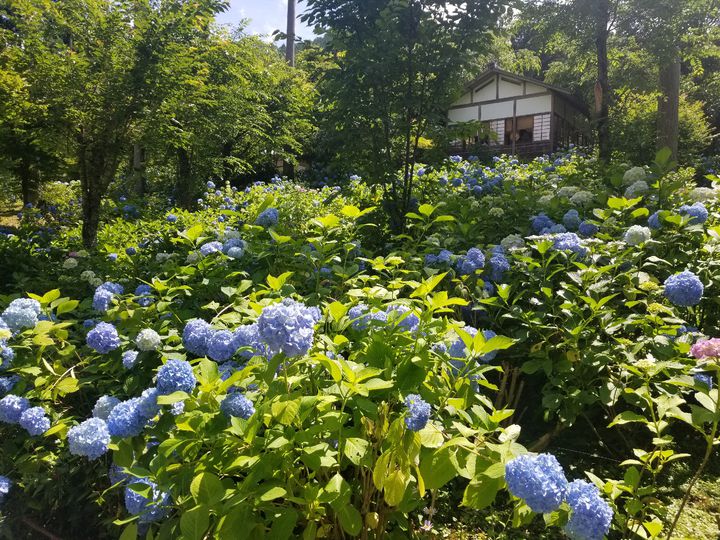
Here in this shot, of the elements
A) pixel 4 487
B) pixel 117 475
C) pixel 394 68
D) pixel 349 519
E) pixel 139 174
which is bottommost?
pixel 4 487

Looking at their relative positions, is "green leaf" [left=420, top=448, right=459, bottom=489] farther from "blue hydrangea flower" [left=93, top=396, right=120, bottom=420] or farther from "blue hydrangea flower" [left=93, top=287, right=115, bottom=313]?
"blue hydrangea flower" [left=93, top=287, right=115, bottom=313]

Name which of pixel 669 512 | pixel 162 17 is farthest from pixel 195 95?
pixel 669 512

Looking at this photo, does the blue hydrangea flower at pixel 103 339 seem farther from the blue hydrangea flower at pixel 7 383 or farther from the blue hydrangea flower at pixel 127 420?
the blue hydrangea flower at pixel 127 420

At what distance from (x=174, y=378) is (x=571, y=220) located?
2.72 metres

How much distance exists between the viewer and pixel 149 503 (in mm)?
1222

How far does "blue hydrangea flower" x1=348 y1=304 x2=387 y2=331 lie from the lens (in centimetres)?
160

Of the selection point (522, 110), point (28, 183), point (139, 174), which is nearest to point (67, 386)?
point (28, 183)

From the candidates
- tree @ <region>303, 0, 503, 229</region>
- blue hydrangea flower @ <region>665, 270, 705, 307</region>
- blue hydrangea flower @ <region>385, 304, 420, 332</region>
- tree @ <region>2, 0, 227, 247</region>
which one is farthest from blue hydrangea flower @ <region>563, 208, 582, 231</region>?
tree @ <region>2, 0, 227, 247</region>

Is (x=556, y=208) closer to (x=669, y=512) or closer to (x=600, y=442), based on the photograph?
(x=600, y=442)

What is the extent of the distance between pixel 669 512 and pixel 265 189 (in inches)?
232

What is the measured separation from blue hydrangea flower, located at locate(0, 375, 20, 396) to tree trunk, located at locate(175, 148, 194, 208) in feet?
26.7

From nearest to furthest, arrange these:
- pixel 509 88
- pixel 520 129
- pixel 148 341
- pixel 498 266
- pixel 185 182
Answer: pixel 148 341 < pixel 498 266 < pixel 185 182 < pixel 509 88 < pixel 520 129

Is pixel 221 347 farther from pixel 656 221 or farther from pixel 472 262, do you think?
pixel 656 221

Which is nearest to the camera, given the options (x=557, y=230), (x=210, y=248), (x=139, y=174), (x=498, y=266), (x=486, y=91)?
(x=498, y=266)
